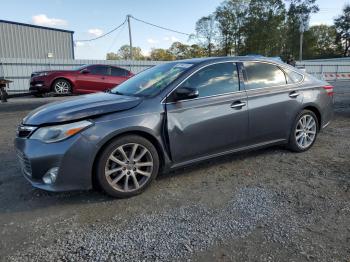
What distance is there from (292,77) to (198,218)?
9.60 feet

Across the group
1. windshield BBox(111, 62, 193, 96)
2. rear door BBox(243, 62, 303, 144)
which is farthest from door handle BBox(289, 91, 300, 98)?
windshield BBox(111, 62, 193, 96)

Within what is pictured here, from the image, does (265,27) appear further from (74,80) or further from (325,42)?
(74,80)

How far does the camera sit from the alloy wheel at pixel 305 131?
16.0ft

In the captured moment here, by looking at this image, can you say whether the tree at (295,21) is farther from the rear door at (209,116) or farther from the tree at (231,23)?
the rear door at (209,116)

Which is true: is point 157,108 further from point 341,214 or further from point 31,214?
point 341,214

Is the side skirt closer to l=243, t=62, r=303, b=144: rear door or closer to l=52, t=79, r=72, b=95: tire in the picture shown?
l=243, t=62, r=303, b=144: rear door

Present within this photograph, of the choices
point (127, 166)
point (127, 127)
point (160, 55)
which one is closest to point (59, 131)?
point (127, 127)

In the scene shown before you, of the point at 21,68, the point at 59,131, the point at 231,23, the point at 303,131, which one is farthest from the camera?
the point at 231,23

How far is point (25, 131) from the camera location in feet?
11.1

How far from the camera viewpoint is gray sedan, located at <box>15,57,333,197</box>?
3188 mm

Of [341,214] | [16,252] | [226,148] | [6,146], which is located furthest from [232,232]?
[6,146]

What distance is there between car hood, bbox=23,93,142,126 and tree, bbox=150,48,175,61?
7286 centimetres

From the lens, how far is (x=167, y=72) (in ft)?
13.7

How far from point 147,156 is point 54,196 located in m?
1.16
